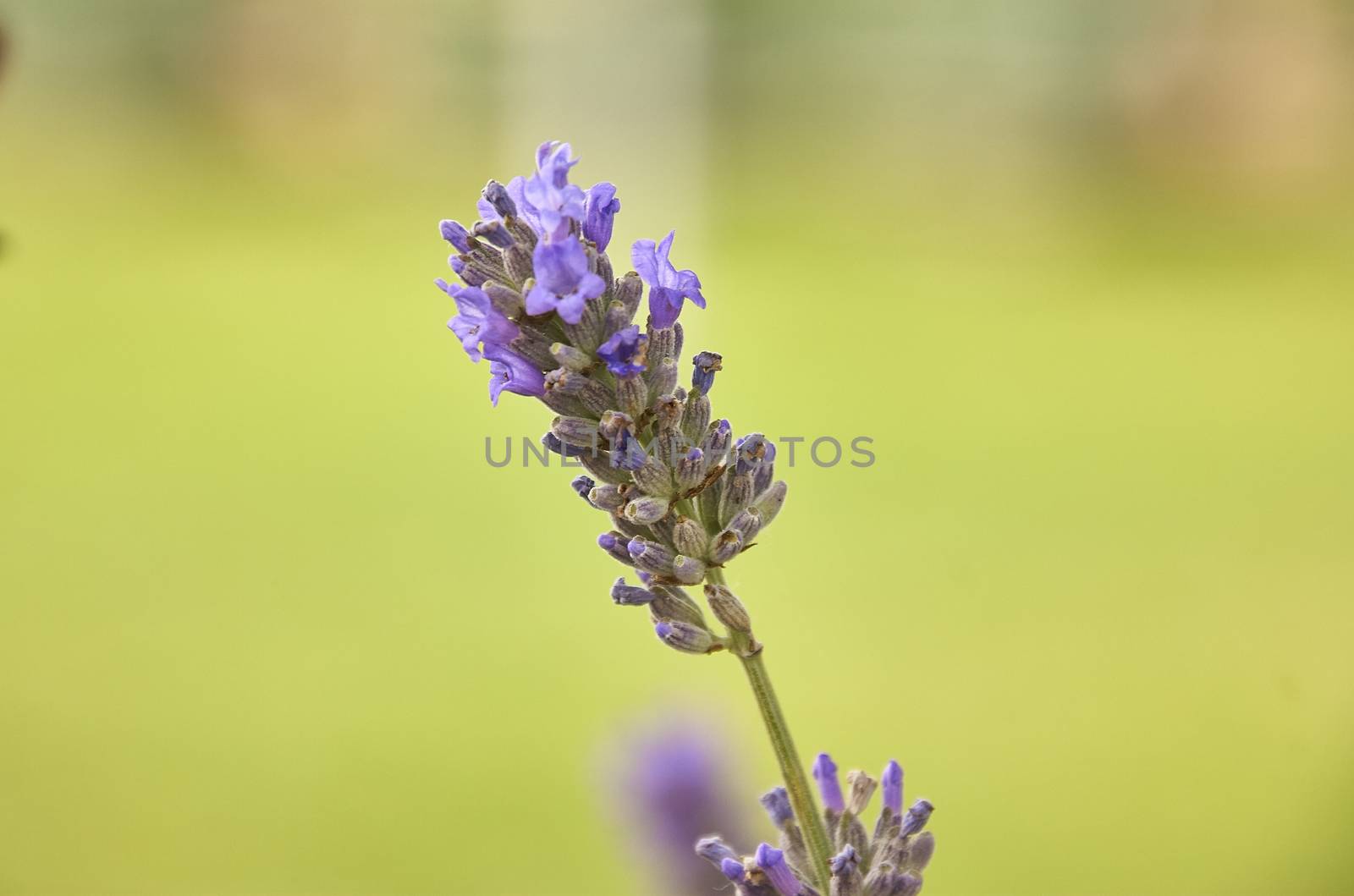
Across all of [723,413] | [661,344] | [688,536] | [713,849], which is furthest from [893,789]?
[723,413]

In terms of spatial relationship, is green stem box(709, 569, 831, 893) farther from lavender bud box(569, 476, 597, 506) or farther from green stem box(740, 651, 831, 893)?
lavender bud box(569, 476, 597, 506)

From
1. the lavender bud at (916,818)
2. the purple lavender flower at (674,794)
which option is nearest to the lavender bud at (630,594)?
the lavender bud at (916,818)

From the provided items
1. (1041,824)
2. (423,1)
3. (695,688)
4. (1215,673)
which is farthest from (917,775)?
(423,1)

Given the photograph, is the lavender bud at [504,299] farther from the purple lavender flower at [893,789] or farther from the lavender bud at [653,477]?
the purple lavender flower at [893,789]

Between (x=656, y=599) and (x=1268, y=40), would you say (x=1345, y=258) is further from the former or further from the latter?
(x=656, y=599)

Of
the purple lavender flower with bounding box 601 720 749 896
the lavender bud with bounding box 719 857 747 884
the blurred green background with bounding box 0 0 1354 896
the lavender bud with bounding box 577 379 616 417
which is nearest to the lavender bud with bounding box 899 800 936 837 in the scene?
the lavender bud with bounding box 719 857 747 884

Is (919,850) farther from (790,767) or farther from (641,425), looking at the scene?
(641,425)
